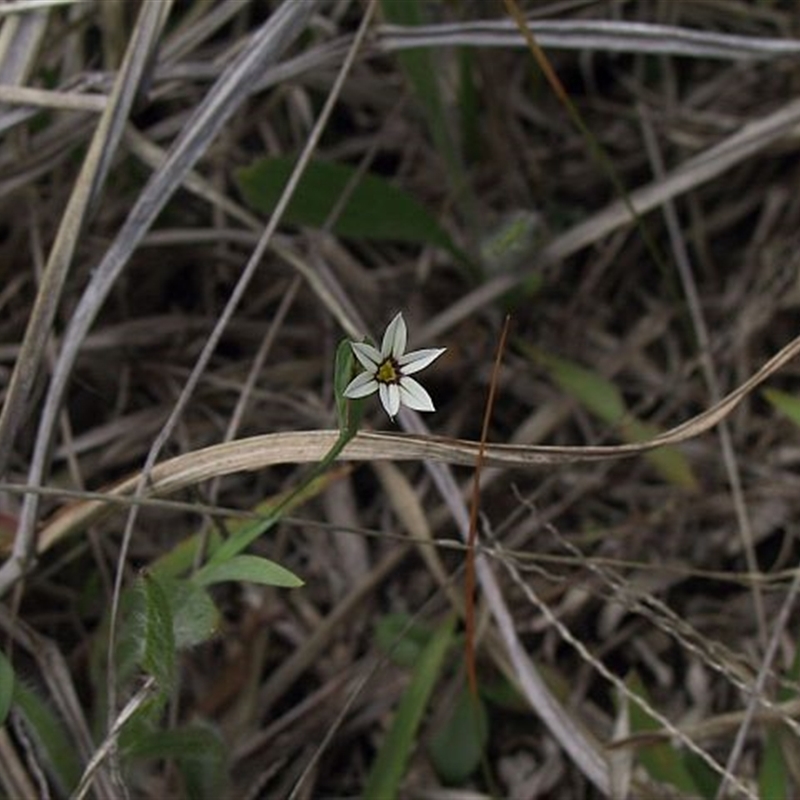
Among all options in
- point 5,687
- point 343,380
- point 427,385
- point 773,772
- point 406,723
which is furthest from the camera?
point 427,385

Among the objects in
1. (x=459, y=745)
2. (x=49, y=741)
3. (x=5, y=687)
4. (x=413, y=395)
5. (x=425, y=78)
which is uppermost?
(x=425, y=78)

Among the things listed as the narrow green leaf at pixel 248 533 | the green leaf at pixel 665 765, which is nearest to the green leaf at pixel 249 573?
the narrow green leaf at pixel 248 533

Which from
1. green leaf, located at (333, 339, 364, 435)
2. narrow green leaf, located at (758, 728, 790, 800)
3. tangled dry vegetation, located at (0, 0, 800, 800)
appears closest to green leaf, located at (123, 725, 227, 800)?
tangled dry vegetation, located at (0, 0, 800, 800)

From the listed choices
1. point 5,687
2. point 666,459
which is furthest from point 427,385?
point 5,687

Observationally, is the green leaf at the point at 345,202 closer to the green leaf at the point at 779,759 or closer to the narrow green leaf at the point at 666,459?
the narrow green leaf at the point at 666,459

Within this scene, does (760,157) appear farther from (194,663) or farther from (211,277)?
(194,663)

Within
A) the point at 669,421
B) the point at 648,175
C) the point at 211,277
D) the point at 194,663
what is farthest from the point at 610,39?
the point at 194,663

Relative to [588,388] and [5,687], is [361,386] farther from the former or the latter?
[588,388]
